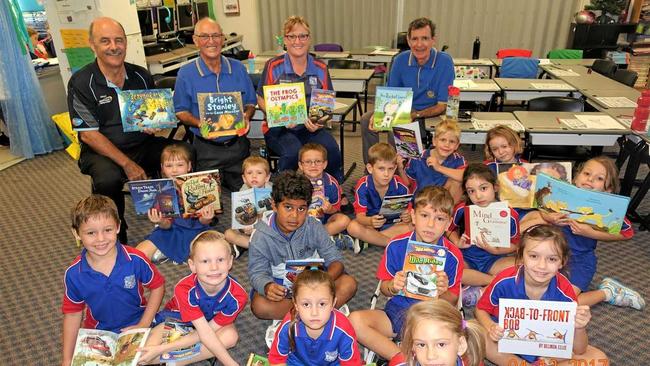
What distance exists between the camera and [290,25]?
390 centimetres

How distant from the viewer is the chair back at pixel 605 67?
5.68m

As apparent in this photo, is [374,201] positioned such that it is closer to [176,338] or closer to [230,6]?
[176,338]

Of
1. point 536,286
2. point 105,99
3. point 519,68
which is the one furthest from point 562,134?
point 105,99

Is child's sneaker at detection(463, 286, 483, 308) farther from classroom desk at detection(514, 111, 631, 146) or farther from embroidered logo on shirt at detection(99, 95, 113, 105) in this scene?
embroidered logo on shirt at detection(99, 95, 113, 105)

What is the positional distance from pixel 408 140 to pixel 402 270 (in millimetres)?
1720

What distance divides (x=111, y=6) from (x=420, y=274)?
213 inches

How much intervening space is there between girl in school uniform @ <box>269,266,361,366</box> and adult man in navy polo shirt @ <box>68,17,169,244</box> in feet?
7.25

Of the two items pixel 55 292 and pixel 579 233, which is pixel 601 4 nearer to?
pixel 579 233

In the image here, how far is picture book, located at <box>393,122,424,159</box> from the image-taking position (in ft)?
12.4

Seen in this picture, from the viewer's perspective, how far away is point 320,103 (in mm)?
4012

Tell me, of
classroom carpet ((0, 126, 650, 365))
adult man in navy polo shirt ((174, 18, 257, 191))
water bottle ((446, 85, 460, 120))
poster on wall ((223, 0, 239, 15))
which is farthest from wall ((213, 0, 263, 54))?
water bottle ((446, 85, 460, 120))

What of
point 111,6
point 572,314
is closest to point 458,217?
point 572,314

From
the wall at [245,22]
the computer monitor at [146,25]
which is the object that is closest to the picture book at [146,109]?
the computer monitor at [146,25]

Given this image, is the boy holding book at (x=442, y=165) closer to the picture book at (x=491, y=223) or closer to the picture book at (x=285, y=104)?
the picture book at (x=491, y=223)
